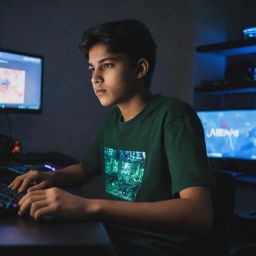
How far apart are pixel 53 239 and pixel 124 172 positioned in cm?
56

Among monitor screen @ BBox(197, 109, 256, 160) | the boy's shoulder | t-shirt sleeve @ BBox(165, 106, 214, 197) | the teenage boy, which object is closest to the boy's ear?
the teenage boy

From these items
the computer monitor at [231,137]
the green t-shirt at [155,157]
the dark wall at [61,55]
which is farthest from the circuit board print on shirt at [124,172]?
the computer monitor at [231,137]

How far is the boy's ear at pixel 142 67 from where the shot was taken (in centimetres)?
104

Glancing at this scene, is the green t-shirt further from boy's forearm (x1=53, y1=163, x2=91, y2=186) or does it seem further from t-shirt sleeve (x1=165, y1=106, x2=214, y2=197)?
boy's forearm (x1=53, y1=163, x2=91, y2=186)

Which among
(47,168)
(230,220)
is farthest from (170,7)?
(230,220)

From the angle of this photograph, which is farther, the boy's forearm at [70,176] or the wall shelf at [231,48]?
the wall shelf at [231,48]

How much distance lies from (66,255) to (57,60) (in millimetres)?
1685

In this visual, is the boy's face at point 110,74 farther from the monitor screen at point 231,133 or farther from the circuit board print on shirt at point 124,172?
the monitor screen at point 231,133

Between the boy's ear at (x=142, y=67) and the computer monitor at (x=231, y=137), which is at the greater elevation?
the boy's ear at (x=142, y=67)

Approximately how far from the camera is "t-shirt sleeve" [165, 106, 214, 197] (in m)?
0.76

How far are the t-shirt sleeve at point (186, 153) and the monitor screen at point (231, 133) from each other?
4.11 ft

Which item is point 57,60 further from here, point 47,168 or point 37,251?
point 37,251

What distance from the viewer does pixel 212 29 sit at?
258 centimetres

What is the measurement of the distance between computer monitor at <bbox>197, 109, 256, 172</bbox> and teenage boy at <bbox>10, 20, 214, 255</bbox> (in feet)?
3.65
